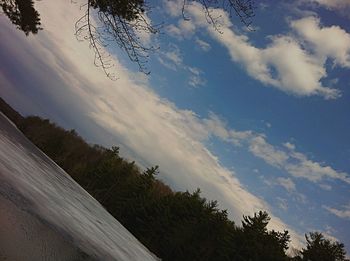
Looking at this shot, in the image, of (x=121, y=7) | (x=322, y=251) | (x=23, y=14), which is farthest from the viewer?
(x=322, y=251)

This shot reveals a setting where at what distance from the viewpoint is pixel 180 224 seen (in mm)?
44812

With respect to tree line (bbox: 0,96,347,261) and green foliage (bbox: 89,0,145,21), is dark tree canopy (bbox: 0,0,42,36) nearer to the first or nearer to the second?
green foliage (bbox: 89,0,145,21)

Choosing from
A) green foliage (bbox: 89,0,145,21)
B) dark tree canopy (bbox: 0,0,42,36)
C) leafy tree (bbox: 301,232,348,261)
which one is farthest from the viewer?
leafy tree (bbox: 301,232,348,261)

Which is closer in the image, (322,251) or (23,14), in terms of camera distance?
(23,14)

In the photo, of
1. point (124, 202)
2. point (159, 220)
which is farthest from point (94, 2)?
point (124, 202)

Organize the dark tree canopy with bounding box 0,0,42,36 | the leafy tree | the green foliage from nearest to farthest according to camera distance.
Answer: the green foliage, the dark tree canopy with bounding box 0,0,42,36, the leafy tree

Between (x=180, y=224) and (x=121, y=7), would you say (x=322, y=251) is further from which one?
(x=121, y=7)

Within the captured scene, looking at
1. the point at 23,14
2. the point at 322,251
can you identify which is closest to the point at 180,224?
the point at 322,251

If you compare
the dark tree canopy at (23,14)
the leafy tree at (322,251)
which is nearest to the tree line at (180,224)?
the leafy tree at (322,251)

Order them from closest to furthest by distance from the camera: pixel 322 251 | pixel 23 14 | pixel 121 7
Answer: pixel 121 7, pixel 23 14, pixel 322 251

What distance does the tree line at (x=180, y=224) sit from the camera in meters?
37.0

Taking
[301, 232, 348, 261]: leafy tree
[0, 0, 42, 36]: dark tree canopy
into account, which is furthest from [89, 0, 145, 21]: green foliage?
[301, 232, 348, 261]: leafy tree

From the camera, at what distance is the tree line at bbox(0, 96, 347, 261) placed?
37.0m

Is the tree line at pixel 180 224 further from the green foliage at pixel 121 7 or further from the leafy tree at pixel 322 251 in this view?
the green foliage at pixel 121 7
